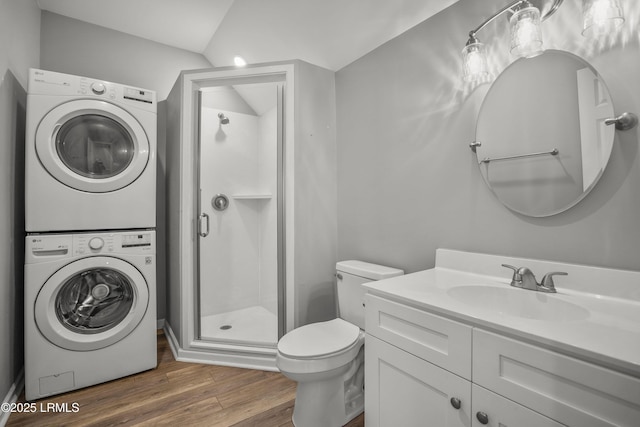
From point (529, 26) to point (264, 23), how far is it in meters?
1.79

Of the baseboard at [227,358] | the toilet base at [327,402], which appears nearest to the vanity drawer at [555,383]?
the toilet base at [327,402]

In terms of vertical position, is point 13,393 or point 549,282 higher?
point 549,282

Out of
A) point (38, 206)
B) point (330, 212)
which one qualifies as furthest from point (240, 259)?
point (38, 206)

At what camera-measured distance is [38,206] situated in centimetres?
174

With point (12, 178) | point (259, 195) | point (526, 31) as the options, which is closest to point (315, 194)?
point (259, 195)

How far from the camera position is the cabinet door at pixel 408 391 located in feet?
3.16

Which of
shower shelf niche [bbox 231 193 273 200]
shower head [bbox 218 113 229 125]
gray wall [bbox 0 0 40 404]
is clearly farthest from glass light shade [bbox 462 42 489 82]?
gray wall [bbox 0 0 40 404]

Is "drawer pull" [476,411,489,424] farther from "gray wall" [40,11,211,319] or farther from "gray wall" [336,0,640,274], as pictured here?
"gray wall" [40,11,211,319]

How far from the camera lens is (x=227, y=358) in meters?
2.12

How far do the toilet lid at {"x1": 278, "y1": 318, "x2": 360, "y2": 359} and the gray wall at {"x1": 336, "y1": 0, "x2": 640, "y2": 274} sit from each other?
542 mm

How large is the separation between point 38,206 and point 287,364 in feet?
5.69

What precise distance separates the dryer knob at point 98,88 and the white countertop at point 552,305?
209 centimetres

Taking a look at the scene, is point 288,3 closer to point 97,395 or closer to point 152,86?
point 152,86

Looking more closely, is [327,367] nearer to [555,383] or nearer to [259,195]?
[555,383]
